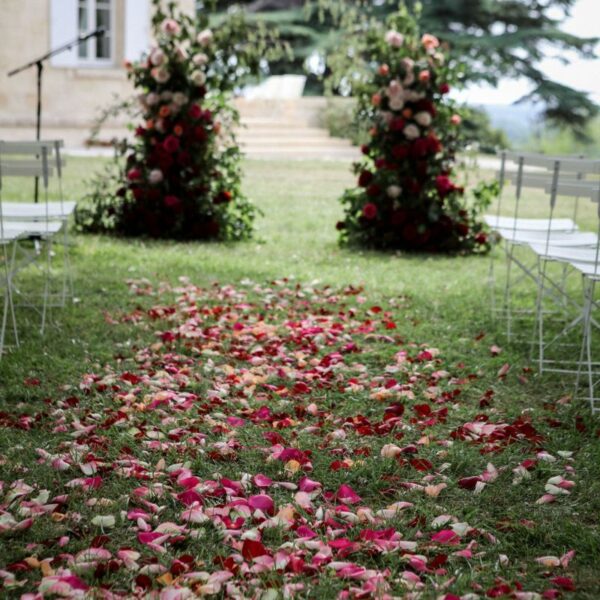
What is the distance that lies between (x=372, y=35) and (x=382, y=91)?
44 centimetres

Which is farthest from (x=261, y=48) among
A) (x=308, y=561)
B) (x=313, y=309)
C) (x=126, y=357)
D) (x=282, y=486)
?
(x=308, y=561)

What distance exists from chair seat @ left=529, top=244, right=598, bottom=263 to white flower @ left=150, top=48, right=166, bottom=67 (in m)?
3.73

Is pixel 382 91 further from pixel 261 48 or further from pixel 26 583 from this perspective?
pixel 26 583

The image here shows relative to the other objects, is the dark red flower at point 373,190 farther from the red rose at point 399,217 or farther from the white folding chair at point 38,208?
the white folding chair at point 38,208

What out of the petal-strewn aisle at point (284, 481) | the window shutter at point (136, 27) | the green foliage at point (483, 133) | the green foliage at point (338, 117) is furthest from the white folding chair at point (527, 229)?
the green foliage at point (483, 133)

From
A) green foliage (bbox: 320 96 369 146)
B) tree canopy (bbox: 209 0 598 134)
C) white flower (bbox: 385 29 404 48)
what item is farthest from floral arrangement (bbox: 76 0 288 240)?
tree canopy (bbox: 209 0 598 134)

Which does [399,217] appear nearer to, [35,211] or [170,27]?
[170,27]

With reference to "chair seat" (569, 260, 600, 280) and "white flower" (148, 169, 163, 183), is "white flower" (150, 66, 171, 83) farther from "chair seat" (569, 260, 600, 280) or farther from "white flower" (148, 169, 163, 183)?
"chair seat" (569, 260, 600, 280)

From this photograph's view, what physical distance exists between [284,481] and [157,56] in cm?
493

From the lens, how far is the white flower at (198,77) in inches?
281

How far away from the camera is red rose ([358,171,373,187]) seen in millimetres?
7184

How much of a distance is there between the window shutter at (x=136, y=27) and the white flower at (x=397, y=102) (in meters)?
8.69

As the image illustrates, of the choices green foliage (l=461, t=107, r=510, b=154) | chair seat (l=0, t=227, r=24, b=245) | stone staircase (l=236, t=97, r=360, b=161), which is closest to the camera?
chair seat (l=0, t=227, r=24, b=245)

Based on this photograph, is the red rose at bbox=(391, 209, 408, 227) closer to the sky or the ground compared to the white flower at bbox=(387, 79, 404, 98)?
closer to the ground
